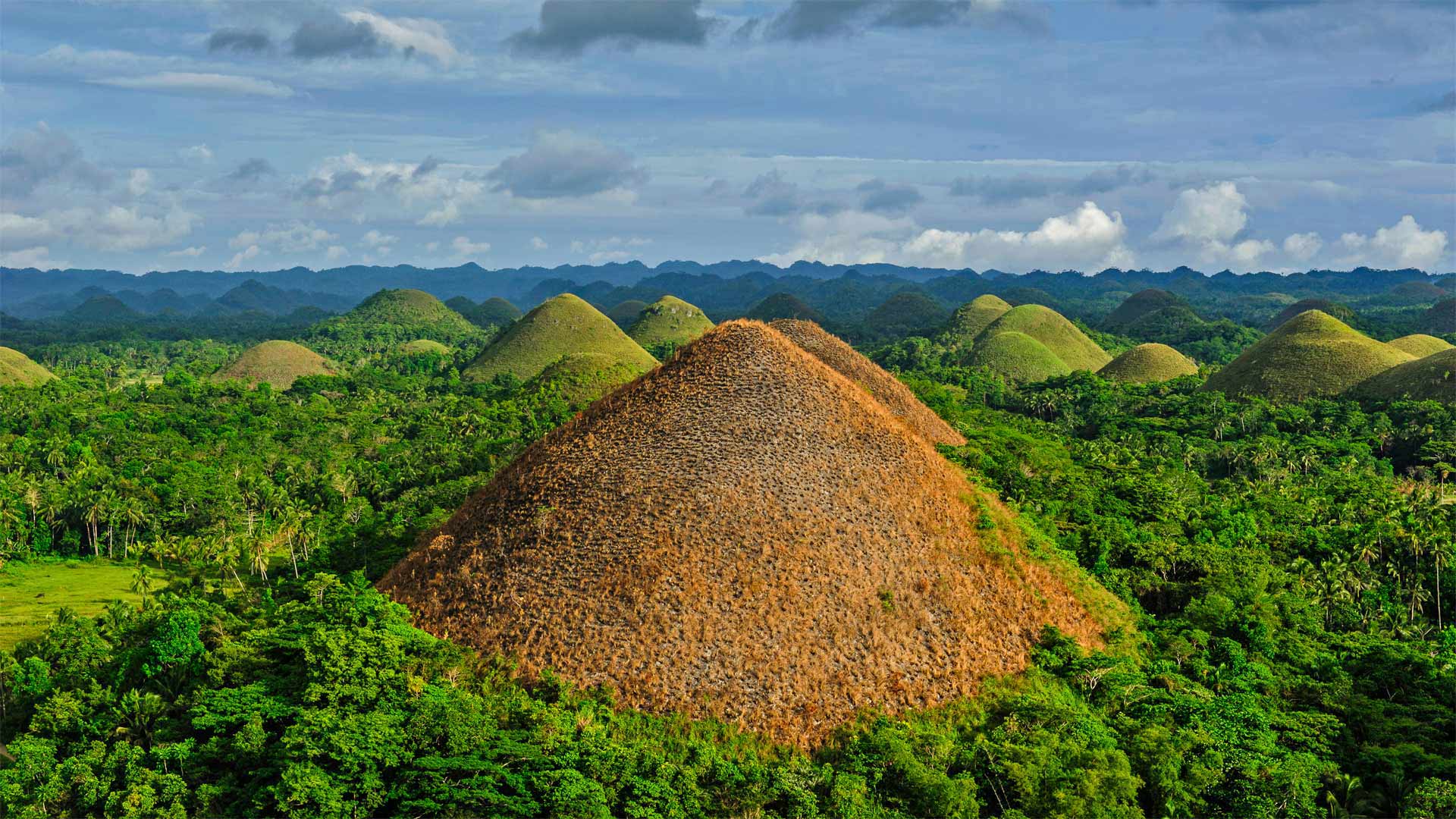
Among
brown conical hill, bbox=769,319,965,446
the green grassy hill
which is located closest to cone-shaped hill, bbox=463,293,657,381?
the green grassy hill

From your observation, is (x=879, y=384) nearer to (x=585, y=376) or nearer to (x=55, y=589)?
(x=55, y=589)

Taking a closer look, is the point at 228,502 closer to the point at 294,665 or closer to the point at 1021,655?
the point at 294,665

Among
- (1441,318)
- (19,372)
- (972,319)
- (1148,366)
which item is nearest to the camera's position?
(1148,366)

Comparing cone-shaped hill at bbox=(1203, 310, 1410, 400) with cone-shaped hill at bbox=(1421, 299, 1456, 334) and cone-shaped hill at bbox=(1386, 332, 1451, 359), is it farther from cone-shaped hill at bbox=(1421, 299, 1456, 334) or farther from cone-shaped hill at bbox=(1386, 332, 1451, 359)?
cone-shaped hill at bbox=(1421, 299, 1456, 334)

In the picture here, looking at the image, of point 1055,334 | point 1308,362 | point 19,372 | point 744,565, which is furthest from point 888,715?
point 19,372

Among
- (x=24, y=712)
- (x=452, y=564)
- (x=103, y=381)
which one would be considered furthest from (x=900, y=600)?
(x=103, y=381)
